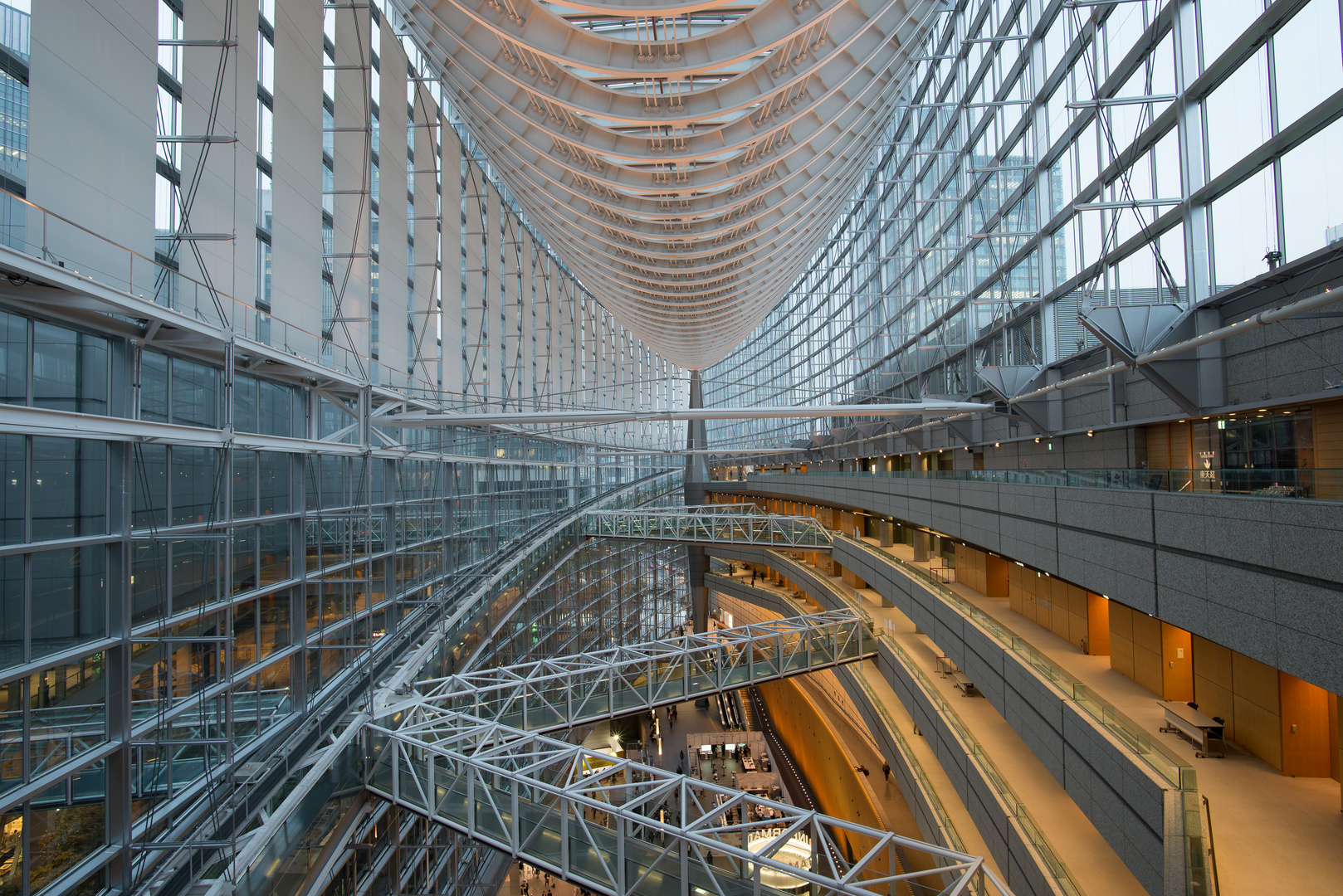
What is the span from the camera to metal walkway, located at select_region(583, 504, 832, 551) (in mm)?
31484

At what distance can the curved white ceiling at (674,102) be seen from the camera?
11305 millimetres

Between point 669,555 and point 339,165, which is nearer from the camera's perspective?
point 339,165

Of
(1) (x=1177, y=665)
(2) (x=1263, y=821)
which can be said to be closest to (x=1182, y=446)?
(1) (x=1177, y=665)

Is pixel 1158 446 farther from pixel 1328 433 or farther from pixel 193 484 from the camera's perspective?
pixel 193 484

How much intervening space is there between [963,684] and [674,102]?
14.5 metres

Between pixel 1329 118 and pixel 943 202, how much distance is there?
Result: 18095 mm

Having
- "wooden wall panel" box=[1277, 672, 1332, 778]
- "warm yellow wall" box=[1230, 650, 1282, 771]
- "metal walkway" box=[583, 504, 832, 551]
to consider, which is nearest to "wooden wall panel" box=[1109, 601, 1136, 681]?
"warm yellow wall" box=[1230, 650, 1282, 771]

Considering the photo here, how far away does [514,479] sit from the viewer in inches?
1030

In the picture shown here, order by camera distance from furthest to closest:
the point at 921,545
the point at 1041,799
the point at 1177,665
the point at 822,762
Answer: the point at 822,762, the point at 921,545, the point at 1041,799, the point at 1177,665

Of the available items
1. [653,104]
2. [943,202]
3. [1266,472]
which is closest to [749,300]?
[943,202]

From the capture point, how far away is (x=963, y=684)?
16.4 meters

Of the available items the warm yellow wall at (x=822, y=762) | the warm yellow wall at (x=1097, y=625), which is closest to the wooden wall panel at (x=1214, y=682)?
the warm yellow wall at (x=1097, y=625)

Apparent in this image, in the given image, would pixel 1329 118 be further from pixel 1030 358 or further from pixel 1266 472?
pixel 1030 358

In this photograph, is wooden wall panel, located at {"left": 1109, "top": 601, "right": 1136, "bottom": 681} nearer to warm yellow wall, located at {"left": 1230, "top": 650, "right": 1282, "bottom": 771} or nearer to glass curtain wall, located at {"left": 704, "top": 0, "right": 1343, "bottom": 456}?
warm yellow wall, located at {"left": 1230, "top": 650, "right": 1282, "bottom": 771}
